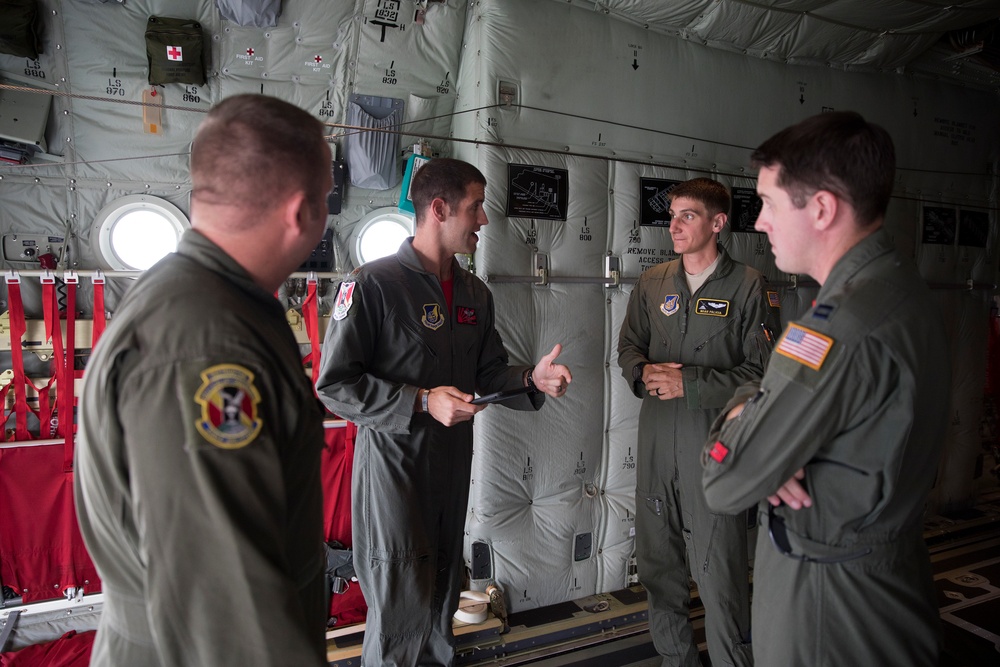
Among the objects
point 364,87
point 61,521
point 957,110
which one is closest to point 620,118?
point 364,87

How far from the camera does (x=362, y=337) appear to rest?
89.9 inches

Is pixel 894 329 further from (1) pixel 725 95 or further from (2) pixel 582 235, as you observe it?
(1) pixel 725 95

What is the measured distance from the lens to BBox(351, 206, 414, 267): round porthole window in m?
3.53

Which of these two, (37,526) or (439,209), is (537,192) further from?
(37,526)

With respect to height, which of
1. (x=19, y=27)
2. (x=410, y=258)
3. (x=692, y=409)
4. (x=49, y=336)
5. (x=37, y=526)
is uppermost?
(x=19, y=27)

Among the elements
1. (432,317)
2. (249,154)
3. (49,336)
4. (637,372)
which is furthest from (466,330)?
(49,336)

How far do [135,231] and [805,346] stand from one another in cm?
324

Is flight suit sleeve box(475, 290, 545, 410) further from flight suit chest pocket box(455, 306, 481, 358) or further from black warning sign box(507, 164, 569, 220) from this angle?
black warning sign box(507, 164, 569, 220)

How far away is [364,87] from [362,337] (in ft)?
5.96

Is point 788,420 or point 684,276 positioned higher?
point 684,276

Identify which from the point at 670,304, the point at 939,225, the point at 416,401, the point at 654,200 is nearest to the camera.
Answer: the point at 416,401

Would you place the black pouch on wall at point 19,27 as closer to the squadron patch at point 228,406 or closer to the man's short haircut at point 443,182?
the man's short haircut at point 443,182

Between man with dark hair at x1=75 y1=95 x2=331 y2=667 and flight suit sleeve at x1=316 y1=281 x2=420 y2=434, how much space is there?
3.53 feet

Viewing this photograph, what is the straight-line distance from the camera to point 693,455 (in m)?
2.73
